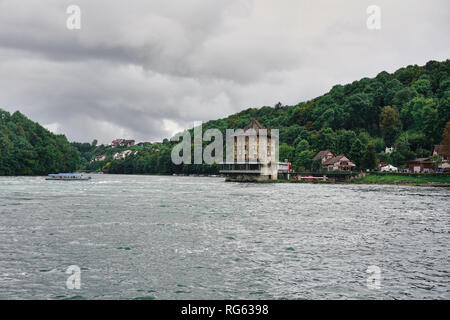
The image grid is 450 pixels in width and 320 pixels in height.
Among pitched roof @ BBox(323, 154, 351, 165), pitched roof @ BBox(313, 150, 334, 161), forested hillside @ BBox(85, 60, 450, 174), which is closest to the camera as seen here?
forested hillside @ BBox(85, 60, 450, 174)

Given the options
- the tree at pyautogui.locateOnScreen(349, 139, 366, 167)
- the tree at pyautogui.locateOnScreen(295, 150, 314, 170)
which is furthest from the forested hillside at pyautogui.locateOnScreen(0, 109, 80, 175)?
the tree at pyautogui.locateOnScreen(349, 139, 366, 167)

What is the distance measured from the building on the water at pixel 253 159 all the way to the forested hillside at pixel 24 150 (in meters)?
92.2

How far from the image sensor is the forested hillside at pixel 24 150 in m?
166

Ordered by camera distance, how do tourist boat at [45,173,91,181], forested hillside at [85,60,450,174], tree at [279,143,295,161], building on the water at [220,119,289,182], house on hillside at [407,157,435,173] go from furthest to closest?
1. tree at [279,143,295,161]
2. building on the water at [220,119,289,182]
3. tourist boat at [45,173,91,181]
4. forested hillside at [85,60,450,174]
5. house on hillside at [407,157,435,173]

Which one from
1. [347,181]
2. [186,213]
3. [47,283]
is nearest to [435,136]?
[347,181]

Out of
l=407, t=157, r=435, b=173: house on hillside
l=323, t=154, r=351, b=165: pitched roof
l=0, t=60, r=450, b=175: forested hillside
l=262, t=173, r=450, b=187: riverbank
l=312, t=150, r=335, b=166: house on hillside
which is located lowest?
l=262, t=173, r=450, b=187: riverbank

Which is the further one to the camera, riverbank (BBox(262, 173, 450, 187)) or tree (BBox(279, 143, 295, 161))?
tree (BBox(279, 143, 295, 161))

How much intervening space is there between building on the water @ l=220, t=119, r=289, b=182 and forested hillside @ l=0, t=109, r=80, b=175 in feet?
303

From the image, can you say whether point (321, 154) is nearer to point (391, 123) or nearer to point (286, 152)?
point (286, 152)

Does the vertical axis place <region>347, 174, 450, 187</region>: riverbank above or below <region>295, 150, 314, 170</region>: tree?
below

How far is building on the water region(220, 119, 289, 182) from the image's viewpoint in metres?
144

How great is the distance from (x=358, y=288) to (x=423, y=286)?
8.56 ft

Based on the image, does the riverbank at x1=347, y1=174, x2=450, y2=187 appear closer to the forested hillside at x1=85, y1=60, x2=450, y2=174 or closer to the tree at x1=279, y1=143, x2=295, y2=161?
the forested hillside at x1=85, y1=60, x2=450, y2=174
